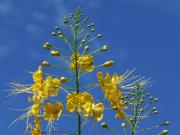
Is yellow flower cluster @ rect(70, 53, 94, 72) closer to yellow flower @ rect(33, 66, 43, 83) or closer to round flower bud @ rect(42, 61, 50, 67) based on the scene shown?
round flower bud @ rect(42, 61, 50, 67)

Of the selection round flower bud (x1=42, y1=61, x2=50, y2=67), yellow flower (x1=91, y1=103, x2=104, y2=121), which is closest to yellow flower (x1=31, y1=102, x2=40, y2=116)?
round flower bud (x1=42, y1=61, x2=50, y2=67)

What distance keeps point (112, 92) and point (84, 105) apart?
0.66 meters

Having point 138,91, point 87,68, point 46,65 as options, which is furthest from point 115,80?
point 138,91

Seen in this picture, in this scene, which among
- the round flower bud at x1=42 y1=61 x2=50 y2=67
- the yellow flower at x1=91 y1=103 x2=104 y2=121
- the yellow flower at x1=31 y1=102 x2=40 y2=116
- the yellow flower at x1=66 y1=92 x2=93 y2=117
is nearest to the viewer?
the yellow flower at x1=66 y1=92 x2=93 y2=117

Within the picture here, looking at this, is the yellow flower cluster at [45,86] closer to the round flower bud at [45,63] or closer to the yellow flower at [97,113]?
the round flower bud at [45,63]

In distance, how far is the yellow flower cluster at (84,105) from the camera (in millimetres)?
7438

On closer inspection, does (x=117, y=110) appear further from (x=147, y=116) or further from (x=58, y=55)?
(x=147, y=116)

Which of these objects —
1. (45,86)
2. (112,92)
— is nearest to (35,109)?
(45,86)

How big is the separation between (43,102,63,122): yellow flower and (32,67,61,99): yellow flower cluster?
0.28m

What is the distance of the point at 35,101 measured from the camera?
788 cm

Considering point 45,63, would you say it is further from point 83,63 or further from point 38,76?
point 83,63

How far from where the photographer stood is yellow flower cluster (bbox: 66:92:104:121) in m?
7.44

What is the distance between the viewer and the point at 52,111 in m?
7.70

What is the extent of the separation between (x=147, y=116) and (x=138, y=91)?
552 millimetres
